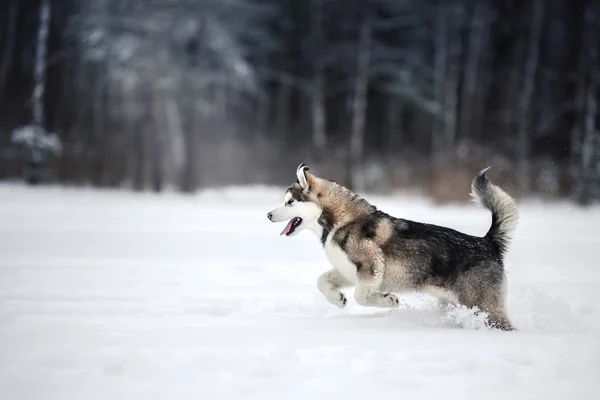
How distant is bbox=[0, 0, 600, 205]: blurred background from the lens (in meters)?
19.7

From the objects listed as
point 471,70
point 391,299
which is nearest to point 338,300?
point 391,299

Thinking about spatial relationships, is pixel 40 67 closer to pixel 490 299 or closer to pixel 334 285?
pixel 334 285

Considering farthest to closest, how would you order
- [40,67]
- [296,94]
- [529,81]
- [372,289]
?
[296,94] → [529,81] → [40,67] → [372,289]

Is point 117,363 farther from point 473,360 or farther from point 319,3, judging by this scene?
point 319,3

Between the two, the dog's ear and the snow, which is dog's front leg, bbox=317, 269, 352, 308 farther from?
the dog's ear

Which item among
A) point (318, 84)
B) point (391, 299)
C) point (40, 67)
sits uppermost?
point (318, 84)

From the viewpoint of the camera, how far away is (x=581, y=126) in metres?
25.0

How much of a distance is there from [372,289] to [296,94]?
32775 millimetres

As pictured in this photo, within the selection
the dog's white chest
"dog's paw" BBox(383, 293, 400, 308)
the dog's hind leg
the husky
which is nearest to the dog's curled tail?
the husky

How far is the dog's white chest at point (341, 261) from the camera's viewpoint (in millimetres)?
5574

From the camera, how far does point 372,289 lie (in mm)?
5430

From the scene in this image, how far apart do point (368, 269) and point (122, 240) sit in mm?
6720

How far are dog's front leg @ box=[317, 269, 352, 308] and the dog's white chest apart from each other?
15 cm

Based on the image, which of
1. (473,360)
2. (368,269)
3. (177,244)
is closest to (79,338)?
(368,269)
